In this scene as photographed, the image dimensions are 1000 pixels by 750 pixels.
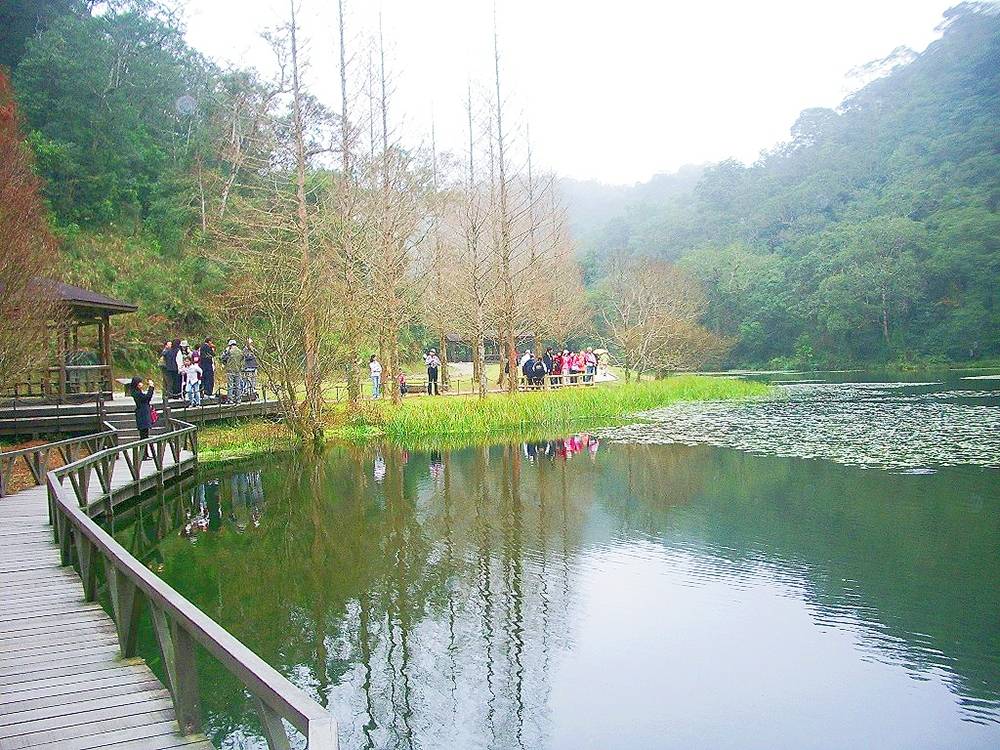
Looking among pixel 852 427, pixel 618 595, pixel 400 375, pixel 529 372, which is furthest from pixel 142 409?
pixel 852 427

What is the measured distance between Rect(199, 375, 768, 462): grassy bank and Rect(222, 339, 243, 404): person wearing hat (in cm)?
105

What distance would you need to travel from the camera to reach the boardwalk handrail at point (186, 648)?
2793mm

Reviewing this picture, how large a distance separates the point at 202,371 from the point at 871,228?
42.8m

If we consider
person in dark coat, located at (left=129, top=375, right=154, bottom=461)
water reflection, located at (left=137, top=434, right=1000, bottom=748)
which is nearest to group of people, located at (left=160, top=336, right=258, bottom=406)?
person in dark coat, located at (left=129, top=375, right=154, bottom=461)

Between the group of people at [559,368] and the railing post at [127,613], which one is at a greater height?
the group of people at [559,368]

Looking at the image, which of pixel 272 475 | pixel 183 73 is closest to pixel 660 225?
pixel 183 73

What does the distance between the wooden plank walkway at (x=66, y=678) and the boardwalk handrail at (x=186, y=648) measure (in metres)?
0.14

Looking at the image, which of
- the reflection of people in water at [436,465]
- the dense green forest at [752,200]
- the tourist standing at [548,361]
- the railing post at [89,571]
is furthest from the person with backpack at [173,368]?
the tourist standing at [548,361]

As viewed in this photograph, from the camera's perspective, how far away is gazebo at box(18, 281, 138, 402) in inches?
696

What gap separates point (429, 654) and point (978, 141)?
58.6 m

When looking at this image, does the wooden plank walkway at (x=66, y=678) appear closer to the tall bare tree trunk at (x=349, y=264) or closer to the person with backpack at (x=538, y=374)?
the tall bare tree trunk at (x=349, y=264)

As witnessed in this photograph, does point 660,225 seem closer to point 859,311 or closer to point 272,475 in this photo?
point 859,311

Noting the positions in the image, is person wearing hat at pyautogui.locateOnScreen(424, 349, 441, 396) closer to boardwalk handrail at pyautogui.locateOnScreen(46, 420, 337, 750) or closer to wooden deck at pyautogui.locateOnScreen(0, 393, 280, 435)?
wooden deck at pyautogui.locateOnScreen(0, 393, 280, 435)

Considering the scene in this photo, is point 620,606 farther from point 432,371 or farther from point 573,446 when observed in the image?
point 432,371
